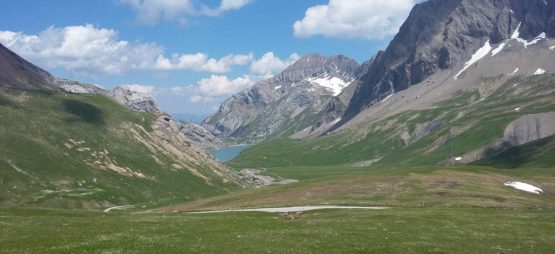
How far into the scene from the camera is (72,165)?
6206 inches

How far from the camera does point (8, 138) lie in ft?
503

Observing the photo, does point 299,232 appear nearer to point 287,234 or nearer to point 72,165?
point 287,234

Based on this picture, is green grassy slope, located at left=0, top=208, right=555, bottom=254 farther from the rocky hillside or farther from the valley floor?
the rocky hillside

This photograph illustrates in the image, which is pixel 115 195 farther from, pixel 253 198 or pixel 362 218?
pixel 362 218

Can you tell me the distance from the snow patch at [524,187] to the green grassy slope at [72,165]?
3839 inches

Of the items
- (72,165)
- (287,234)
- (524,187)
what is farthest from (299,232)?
(72,165)

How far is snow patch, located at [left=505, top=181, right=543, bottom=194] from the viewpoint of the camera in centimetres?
10296

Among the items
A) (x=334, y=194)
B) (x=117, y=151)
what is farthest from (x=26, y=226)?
(x=117, y=151)

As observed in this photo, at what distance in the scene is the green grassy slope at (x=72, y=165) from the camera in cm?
13488

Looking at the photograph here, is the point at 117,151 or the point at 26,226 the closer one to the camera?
the point at 26,226

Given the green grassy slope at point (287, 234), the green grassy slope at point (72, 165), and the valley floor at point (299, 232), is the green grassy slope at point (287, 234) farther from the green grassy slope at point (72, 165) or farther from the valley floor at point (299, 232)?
the green grassy slope at point (72, 165)

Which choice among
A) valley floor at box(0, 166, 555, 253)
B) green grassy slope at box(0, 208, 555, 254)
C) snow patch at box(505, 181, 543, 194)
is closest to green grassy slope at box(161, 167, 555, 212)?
snow patch at box(505, 181, 543, 194)

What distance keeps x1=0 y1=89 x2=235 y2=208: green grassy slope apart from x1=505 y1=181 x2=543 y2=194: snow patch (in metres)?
97.5

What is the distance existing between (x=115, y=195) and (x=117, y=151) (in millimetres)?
39027
